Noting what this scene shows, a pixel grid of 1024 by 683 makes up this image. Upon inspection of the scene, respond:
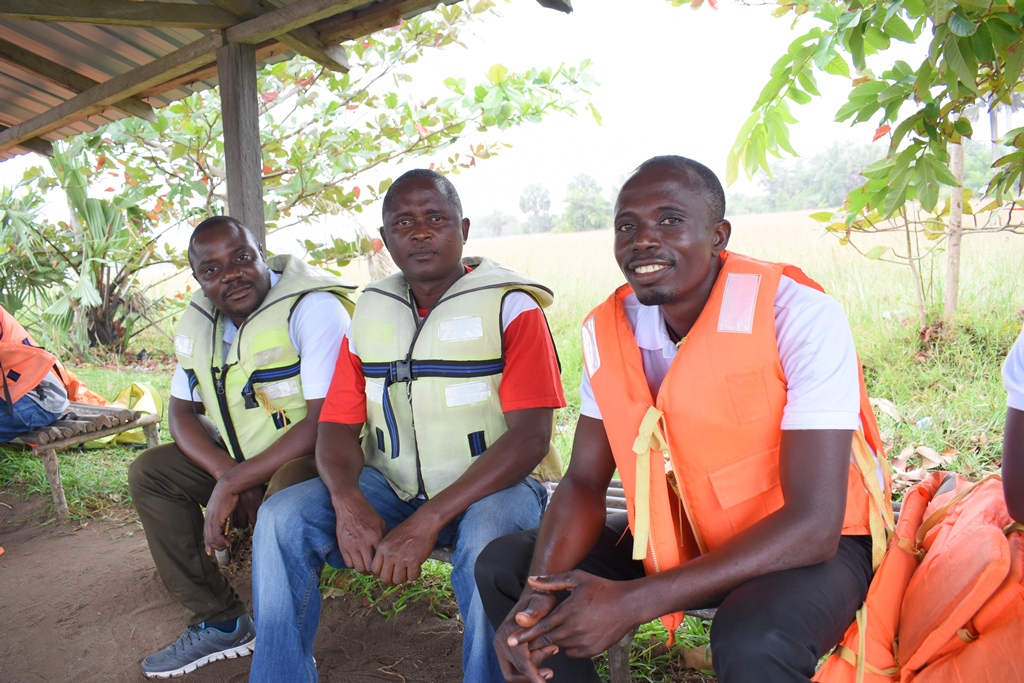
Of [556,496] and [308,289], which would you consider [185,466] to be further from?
[556,496]

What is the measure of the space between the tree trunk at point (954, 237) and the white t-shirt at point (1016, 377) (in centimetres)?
298

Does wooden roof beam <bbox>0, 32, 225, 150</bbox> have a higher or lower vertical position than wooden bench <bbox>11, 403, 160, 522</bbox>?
higher

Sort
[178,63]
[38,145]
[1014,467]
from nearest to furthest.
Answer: [1014,467]
[178,63]
[38,145]

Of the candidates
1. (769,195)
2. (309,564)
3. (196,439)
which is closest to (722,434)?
(309,564)

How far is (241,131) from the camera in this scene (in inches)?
141

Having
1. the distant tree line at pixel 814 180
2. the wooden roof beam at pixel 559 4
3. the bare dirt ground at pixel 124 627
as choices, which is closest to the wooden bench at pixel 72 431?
the bare dirt ground at pixel 124 627

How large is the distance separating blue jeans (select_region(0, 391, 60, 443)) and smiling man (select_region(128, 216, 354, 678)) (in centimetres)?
189

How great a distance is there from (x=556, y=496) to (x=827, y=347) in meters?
0.78

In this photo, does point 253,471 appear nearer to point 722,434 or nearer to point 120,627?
point 120,627

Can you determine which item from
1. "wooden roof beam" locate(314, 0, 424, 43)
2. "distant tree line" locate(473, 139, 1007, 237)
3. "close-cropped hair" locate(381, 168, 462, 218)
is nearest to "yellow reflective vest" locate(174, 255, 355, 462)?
"close-cropped hair" locate(381, 168, 462, 218)

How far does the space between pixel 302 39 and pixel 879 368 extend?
12.5 feet

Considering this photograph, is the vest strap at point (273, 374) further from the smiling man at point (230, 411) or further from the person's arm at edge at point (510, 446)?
the person's arm at edge at point (510, 446)

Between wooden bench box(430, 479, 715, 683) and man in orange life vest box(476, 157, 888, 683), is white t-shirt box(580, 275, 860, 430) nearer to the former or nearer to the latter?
man in orange life vest box(476, 157, 888, 683)

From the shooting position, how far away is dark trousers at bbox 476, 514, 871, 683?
147 centimetres
